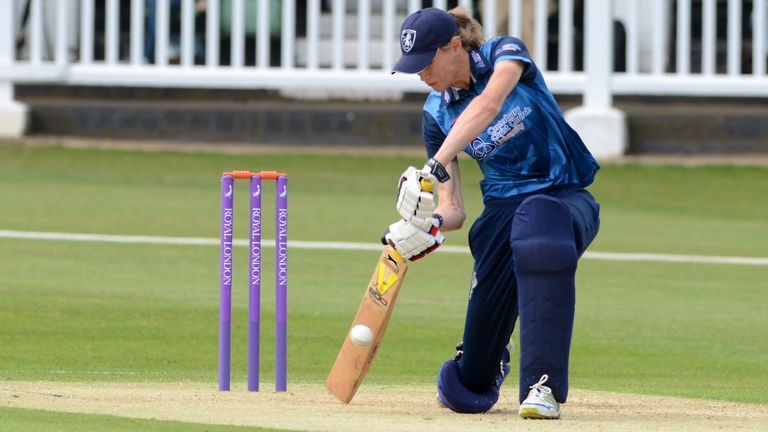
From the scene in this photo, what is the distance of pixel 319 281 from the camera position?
11.7m

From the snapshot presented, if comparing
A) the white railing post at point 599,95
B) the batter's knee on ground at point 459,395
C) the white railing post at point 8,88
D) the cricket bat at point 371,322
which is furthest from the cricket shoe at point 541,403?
the white railing post at point 8,88

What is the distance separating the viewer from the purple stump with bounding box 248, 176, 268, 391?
22.2 ft

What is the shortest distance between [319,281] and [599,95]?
21.3 ft

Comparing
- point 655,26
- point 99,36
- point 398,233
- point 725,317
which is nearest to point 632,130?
point 655,26

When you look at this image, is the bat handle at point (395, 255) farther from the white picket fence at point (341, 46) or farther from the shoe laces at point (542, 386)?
the white picket fence at point (341, 46)

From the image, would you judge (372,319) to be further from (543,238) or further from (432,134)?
(543,238)

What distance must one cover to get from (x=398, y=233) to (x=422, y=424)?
66cm

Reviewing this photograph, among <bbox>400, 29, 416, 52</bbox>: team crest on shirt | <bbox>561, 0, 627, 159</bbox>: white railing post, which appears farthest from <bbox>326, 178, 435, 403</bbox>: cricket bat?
<bbox>561, 0, 627, 159</bbox>: white railing post

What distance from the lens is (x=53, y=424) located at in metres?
5.88

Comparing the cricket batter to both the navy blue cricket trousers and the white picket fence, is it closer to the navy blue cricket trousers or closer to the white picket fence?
the navy blue cricket trousers

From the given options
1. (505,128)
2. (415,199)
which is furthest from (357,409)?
(505,128)

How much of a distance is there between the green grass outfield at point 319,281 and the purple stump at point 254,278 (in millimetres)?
875

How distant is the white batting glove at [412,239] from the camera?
627 centimetres

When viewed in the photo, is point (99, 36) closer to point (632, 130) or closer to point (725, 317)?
point (632, 130)
